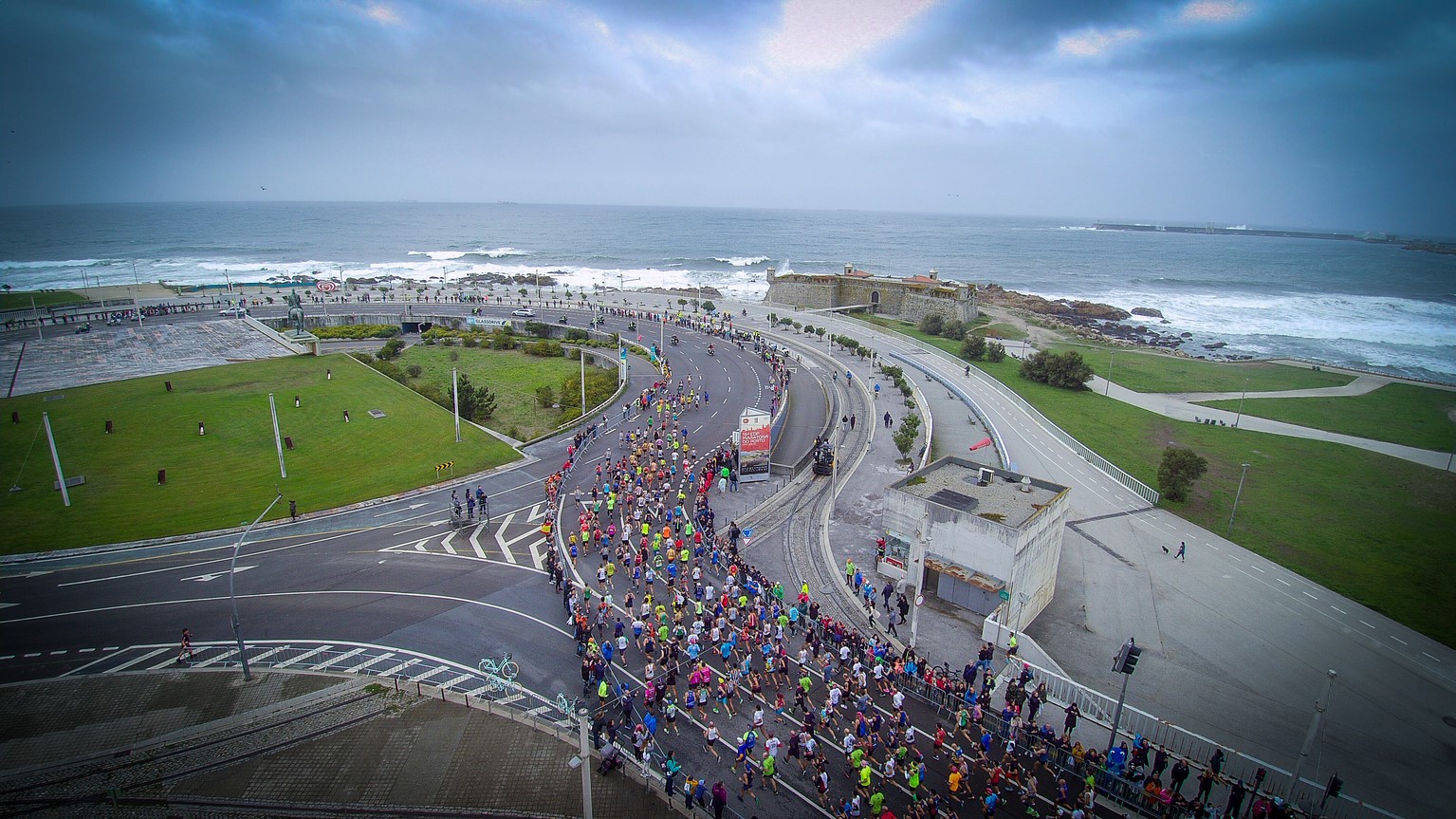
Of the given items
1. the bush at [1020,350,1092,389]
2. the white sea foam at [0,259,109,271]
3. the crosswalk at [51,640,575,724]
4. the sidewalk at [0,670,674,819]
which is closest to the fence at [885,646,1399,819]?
the sidewalk at [0,670,674,819]

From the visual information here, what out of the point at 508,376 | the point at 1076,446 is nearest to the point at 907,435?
the point at 1076,446

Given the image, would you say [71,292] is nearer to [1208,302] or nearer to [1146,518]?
[1146,518]

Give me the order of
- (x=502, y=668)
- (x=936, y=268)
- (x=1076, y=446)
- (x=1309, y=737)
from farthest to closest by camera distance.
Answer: (x=936, y=268)
(x=1076, y=446)
(x=502, y=668)
(x=1309, y=737)

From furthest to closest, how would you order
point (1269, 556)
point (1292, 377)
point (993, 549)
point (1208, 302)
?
point (1208, 302)
point (1292, 377)
point (1269, 556)
point (993, 549)

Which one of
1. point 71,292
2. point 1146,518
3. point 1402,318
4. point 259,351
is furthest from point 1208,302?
point 71,292

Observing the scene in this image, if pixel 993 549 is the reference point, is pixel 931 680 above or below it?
below

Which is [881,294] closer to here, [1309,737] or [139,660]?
[1309,737]

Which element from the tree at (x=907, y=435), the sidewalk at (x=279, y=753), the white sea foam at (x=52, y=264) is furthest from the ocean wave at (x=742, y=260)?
the sidewalk at (x=279, y=753)

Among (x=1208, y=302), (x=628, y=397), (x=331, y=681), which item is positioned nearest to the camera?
(x=331, y=681)
